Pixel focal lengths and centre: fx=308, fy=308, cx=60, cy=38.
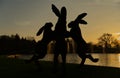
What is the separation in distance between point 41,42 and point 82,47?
2.58 m

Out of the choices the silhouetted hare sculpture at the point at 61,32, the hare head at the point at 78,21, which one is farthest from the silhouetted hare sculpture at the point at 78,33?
the silhouetted hare sculpture at the point at 61,32

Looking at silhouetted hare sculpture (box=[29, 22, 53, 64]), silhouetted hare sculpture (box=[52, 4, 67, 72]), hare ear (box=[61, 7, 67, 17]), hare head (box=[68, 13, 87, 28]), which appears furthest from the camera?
hare head (box=[68, 13, 87, 28])

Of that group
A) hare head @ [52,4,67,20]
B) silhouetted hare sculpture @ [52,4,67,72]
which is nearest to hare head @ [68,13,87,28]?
silhouetted hare sculpture @ [52,4,67,72]

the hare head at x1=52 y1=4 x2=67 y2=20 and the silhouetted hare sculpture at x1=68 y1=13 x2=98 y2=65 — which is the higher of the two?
the hare head at x1=52 y1=4 x2=67 y2=20

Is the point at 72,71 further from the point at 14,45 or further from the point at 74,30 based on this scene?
the point at 14,45

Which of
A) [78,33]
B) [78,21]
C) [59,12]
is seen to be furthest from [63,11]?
[78,33]

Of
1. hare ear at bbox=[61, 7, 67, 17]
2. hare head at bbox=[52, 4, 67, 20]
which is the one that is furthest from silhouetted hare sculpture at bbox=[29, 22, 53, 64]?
hare ear at bbox=[61, 7, 67, 17]

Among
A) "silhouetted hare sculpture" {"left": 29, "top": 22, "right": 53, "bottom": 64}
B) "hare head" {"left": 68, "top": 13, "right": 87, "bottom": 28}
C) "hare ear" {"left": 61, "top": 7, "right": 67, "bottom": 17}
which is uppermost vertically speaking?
"hare ear" {"left": 61, "top": 7, "right": 67, "bottom": 17}

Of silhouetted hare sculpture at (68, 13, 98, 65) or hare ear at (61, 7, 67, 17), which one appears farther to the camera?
silhouetted hare sculpture at (68, 13, 98, 65)

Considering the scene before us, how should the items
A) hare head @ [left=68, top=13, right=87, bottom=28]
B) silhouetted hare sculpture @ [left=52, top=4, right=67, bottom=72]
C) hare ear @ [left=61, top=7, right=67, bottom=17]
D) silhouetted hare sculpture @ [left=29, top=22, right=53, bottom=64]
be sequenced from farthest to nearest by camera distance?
hare head @ [left=68, top=13, right=87, bottom=28]
silhouetted hare sculpture @ [left=29, top=22, right=53, bottom=64]
silhouetted hare sculpture @ [left=52, top=4, right=67, bottom=72]
hare ear @ [left=61, top=7, right=67, bottom=17]

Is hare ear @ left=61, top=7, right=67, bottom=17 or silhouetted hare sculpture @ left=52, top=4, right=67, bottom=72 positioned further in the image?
silhouetted hare sculpture @ left=52, top=4, right=67, bottom=72

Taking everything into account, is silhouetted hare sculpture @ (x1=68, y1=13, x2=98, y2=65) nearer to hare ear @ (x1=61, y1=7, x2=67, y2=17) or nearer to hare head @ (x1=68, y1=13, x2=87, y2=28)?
hare head @ (x1=68, y1=13, x2=87, y2=28)

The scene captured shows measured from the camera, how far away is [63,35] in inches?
640

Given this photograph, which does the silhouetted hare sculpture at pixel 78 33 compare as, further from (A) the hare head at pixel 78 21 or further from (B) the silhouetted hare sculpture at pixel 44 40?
(B) the silhouetted hare sculpture at pixel 44 40
